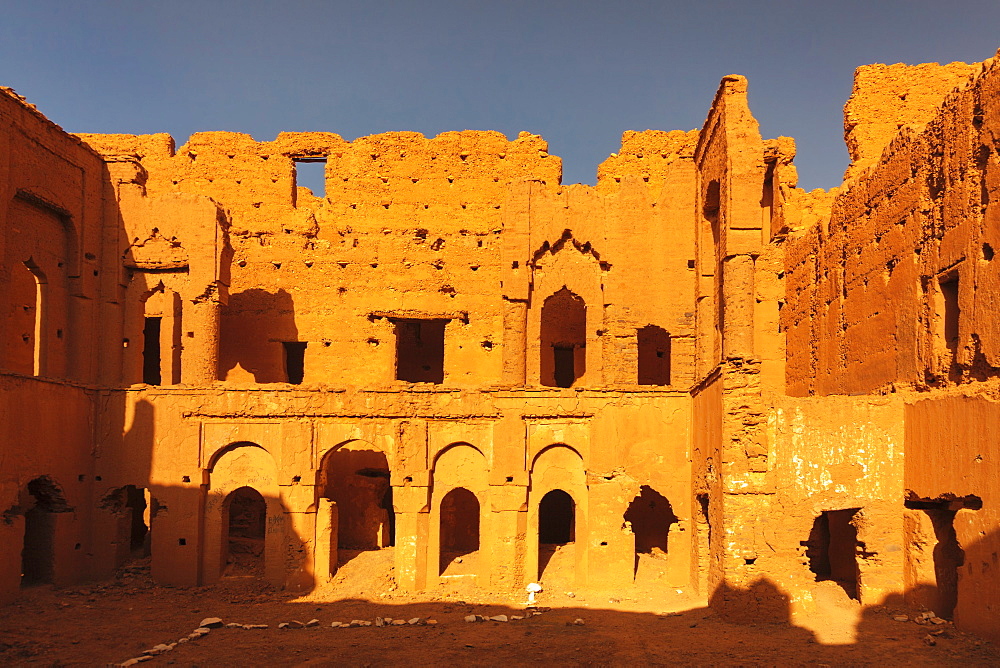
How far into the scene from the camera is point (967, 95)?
37.1 ft

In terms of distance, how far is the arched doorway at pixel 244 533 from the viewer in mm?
17125

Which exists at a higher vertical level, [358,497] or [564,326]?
[564,326]

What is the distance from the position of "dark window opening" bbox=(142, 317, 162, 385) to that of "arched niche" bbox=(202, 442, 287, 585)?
6921 millimetres

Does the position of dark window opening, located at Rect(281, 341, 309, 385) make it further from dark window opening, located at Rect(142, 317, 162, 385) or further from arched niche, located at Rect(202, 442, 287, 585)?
arched niche, located at Rect(202, 442, 287, 585)

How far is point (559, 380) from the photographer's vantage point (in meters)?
23.2

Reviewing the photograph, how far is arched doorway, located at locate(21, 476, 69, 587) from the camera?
16.0 m

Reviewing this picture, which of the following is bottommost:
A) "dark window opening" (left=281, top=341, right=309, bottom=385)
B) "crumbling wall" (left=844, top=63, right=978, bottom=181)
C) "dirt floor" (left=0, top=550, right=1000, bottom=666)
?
"dirt floor" (left=0, top=550, right=1000, bottom=666)

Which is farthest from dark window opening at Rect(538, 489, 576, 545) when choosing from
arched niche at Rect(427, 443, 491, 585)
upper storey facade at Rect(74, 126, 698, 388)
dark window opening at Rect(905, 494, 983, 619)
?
dark window opening at Rect(905, 494, 983, 619)

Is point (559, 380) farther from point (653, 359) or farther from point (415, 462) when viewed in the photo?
point (415, 462)

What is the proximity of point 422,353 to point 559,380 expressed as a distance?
14.7ft

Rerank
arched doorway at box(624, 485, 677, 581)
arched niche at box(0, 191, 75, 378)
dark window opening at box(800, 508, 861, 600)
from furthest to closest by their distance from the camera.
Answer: arched doorway at box(624, 485, 677, 581) → arched niche at box(0, 191, 75, 378) → dark window opening at box(800, 508, 861, 600)

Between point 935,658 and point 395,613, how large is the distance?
914 cm

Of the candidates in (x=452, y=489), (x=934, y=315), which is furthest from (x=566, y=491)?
(x=934, y=315)

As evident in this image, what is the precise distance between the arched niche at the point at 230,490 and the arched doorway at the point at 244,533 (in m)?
0.18
